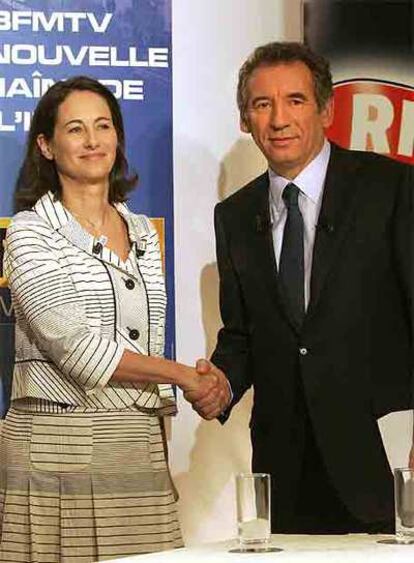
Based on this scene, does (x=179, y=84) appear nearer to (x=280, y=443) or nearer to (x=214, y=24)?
(x=214, y=24)

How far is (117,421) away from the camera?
3406 millimetres

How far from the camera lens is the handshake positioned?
12.0ft

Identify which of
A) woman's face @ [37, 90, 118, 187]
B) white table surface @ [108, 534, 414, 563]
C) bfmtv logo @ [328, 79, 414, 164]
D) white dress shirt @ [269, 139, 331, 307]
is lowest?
white table surface @ [108, 534, 414, 563]

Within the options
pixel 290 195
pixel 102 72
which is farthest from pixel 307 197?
pixel 102 72

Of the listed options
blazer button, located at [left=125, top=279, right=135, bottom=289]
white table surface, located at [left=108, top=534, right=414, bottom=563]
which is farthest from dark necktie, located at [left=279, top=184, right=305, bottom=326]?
white table surface, located at [left=108, top=534, right=414, bottom=563]

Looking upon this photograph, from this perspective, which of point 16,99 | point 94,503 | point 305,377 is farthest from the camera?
point 16,99

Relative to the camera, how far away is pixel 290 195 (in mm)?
3684

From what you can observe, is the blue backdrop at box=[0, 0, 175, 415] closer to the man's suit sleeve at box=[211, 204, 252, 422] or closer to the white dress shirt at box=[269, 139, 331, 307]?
the man's suit sleeve at box=[211, 204, 252, 422]

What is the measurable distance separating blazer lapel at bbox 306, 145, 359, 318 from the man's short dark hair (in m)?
0.20

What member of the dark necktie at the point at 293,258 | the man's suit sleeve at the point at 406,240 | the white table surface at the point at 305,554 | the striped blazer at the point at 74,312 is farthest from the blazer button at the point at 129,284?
the white table surface at the point at 305,554

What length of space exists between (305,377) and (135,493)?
57 centimetres

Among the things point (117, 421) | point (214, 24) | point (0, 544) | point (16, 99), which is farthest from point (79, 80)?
point (0, 544)

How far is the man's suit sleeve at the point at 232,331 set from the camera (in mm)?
3766

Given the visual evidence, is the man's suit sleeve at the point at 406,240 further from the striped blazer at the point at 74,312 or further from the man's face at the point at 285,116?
the striped blazer at the point at 74,312
